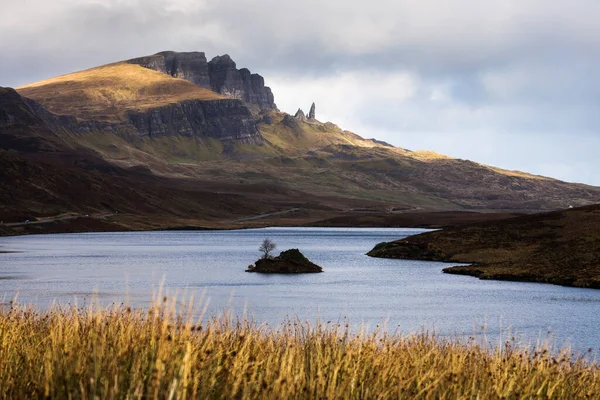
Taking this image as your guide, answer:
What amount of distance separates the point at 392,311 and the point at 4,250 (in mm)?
91000

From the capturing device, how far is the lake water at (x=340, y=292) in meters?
53.5

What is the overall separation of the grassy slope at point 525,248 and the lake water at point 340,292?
13.1 feet

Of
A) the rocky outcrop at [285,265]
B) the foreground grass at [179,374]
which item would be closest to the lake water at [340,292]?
the rocky outcrop at [285,265]

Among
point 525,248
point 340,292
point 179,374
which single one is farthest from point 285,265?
point 179,374

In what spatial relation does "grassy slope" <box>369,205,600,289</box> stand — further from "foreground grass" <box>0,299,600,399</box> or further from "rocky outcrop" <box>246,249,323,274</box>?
"foreground grass" <box>0,299,600,399</box>

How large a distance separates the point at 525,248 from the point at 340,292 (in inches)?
1386

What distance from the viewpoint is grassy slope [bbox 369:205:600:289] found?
8512 cm

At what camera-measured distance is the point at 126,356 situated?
11742 mm

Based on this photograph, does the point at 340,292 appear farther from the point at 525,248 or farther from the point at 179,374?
the point at 179,374

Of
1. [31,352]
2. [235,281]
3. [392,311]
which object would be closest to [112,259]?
[235,281]

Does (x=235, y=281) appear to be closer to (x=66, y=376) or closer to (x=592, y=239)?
(x=592, y=239)

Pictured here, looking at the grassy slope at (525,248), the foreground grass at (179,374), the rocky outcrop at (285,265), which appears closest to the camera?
the foreground grass at (179,374)

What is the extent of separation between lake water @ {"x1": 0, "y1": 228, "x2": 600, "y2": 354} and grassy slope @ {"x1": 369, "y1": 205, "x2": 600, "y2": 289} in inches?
157

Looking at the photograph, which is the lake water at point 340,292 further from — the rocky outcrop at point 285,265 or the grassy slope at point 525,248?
the grassy slope at point 525,248
